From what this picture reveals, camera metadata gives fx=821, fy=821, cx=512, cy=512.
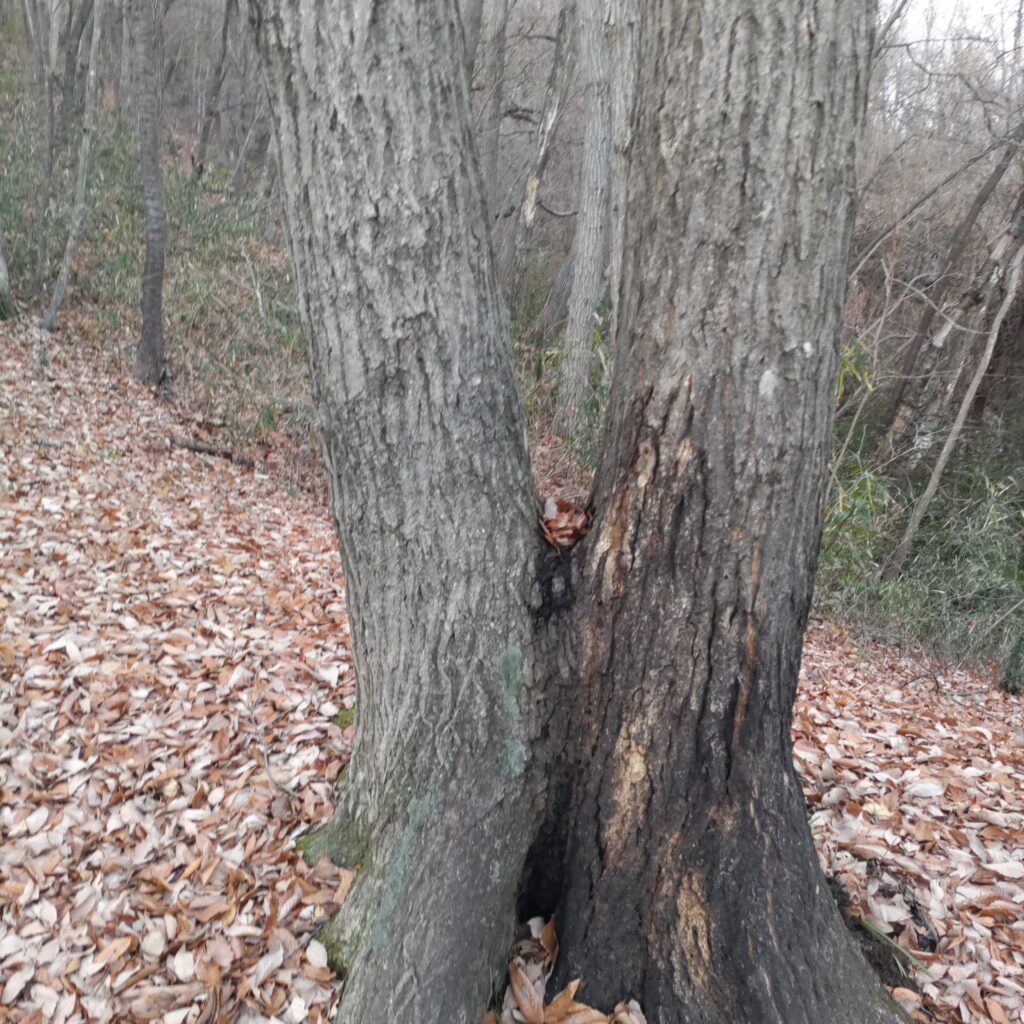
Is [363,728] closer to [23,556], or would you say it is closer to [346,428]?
[346,428]

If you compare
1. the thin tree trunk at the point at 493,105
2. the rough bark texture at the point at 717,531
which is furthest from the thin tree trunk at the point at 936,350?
the rough bark texture at the point at 717,531

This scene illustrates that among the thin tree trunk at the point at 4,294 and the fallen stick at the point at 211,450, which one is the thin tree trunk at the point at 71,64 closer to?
the thin tree trunk at the point at 4,294

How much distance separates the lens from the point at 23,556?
15.9 ft

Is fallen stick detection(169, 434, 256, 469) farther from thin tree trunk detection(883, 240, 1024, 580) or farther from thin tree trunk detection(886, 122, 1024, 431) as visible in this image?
thin tree trunk detection(886, 122, 1024, 431)

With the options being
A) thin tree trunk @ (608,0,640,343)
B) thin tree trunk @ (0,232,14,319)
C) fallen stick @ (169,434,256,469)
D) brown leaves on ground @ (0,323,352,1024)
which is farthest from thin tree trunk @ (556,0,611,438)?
thin tree trunk @ (0,232,14,319)

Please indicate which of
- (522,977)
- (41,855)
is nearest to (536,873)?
(522,977)

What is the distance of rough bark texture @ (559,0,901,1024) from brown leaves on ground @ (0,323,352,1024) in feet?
3.31

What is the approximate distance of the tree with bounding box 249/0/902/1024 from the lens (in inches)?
76.1

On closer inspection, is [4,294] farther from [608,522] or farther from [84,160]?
[608,522]

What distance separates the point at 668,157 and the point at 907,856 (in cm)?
256

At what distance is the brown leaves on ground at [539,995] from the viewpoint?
2.29 metres

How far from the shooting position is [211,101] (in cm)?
1590

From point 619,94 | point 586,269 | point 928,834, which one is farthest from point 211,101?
point 928,834

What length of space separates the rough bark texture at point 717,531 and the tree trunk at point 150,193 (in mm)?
9007
